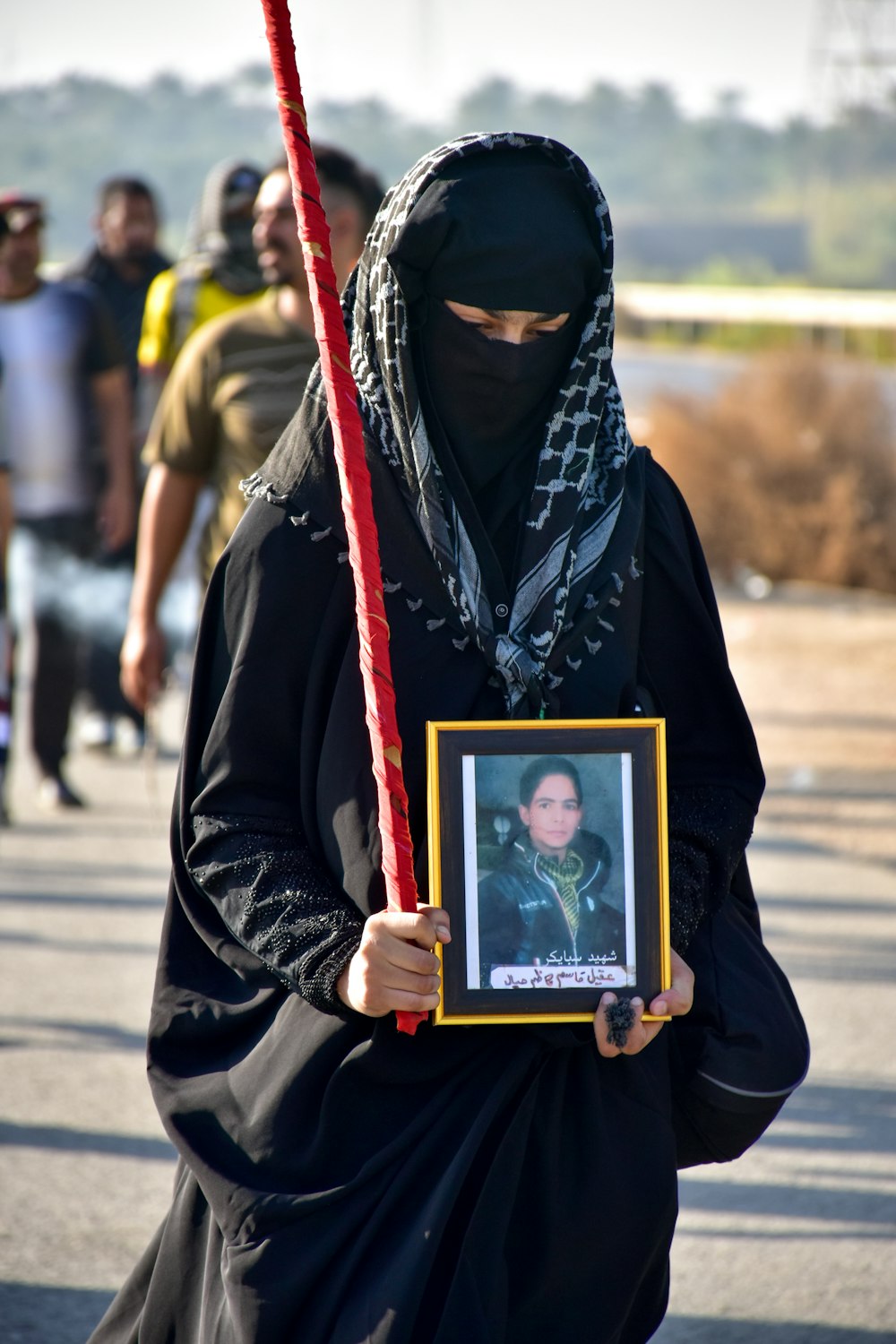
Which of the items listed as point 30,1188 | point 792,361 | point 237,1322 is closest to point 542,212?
point 237,1322

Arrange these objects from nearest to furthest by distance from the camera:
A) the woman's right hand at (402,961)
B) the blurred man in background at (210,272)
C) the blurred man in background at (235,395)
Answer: the woman's right hand at (402,961) → the blurred man in background at (235,395) → the blurred man in background at (210,272)

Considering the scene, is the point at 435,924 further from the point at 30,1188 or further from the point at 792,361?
the point at 792,361

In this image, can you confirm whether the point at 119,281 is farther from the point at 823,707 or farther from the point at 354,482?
the point at 354,482

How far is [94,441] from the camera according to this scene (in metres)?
7.20

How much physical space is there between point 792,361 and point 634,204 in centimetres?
12105

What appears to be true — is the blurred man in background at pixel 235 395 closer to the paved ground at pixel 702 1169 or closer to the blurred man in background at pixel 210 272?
the paved ground at pixel 702 1169

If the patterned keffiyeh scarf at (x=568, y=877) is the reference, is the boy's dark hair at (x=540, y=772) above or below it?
above

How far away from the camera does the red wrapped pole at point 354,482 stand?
2025mm

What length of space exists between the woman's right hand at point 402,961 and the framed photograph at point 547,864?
4 centimetres

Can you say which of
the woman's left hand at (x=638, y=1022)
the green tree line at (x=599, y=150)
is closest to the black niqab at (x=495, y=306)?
→ the woman's left hand at (x=638, y=1022)

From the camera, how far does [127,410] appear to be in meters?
7.22

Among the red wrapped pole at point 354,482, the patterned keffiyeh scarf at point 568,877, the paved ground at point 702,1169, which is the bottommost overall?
the paved ground at point 702,1169

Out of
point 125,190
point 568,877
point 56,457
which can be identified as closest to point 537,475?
point 568,877

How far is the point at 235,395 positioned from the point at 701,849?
7.98 ft
